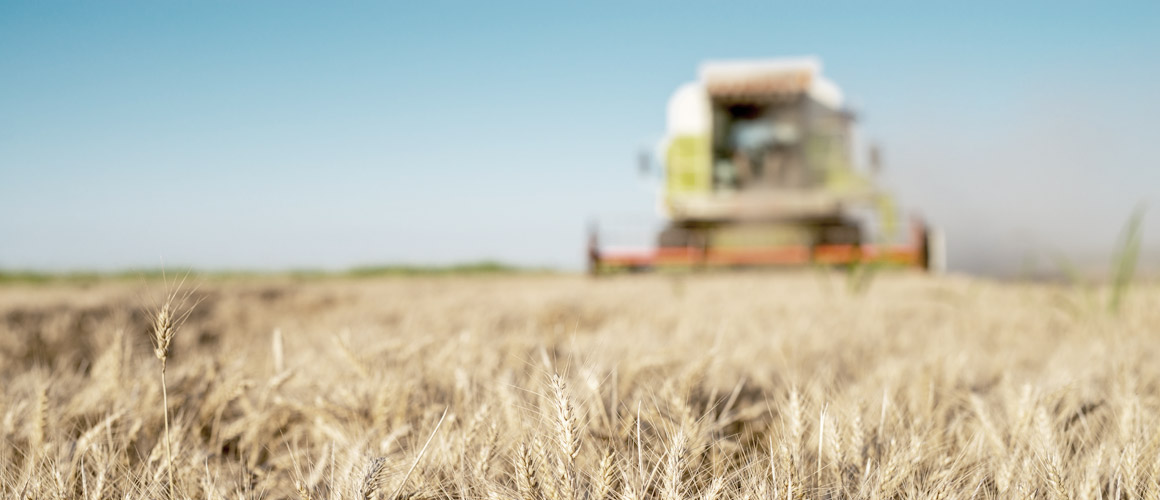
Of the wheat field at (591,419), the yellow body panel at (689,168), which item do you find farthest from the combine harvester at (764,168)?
the wheat field at (591,419)

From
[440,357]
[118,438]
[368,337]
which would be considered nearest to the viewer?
[118,438]

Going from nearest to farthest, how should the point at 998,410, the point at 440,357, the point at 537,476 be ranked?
the point at 537,476, the point at 998,410, the point at 440,357

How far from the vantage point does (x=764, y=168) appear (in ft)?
27.5

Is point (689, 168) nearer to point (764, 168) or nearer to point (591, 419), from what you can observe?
point (764, 168)

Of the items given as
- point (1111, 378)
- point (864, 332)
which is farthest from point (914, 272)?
point (1111, 378)

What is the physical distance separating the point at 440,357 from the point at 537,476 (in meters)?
0.62

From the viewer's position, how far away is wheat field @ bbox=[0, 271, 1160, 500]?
2.05ft

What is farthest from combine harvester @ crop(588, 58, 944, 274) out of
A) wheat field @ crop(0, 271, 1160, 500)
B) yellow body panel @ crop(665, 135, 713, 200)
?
wheat field @ crop(0, 271, 1160, 500)

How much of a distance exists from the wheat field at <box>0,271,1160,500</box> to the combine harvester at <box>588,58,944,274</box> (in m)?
6.18

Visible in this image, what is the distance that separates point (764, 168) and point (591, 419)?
800 cm

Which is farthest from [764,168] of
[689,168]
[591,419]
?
[591,419]

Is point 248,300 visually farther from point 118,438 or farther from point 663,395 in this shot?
point 663,395

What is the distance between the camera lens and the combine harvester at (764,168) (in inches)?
312

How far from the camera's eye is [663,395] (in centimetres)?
88
